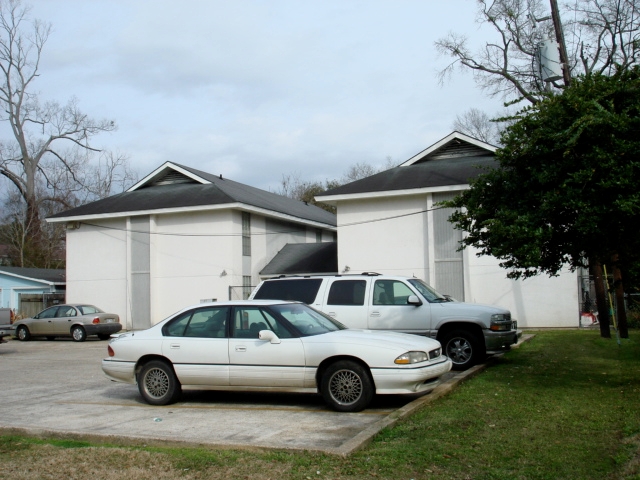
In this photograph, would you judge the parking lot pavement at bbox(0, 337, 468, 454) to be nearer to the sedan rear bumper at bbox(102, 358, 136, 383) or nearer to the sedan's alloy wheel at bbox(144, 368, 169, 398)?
the sedan's alloy wheel at bbox(144, 368, 169, 398)

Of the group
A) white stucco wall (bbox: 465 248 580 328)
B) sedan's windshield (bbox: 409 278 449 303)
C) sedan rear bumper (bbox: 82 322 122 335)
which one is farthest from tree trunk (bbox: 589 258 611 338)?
sedan rear bumper (bbox: 82 322 122 335)

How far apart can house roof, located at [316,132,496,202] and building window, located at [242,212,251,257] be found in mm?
4611

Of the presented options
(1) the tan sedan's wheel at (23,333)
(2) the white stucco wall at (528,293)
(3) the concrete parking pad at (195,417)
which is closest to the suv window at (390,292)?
(3) the concrete parking pad at (195,417)

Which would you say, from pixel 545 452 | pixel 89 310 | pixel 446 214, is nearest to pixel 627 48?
pixel 446 214

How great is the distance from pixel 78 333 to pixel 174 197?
827 centimetres

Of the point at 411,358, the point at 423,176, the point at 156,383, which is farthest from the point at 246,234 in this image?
the point at 411,358

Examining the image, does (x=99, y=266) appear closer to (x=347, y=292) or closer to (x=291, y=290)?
(x=291, y=290)

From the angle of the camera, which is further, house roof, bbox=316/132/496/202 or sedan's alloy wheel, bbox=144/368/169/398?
house roof, bbox=316/132/496/202

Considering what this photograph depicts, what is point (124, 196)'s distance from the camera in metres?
34.2

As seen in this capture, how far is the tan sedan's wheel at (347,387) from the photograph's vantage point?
29.5ft

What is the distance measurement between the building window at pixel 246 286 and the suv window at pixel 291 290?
17.0 m

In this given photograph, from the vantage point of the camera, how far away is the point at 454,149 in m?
29.4

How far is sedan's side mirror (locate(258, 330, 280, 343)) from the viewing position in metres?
9.38

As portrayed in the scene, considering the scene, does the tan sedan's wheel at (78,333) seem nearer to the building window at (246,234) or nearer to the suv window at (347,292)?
the building window at (246,234)
